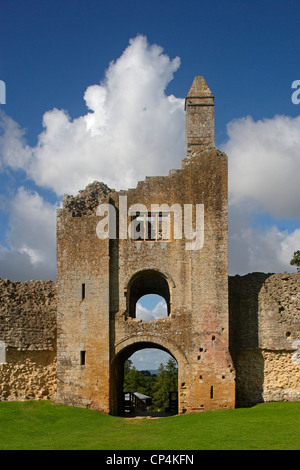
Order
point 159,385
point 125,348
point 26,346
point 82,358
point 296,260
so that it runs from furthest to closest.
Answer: point 159,385
point 296,260
point 26,346
point 125,348
point 82,358

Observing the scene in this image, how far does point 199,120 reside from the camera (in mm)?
21125

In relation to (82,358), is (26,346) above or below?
above

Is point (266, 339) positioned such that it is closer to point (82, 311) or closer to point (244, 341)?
point (244, 341)

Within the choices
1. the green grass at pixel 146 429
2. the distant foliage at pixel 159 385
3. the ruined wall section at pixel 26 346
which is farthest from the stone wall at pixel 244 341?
the distant foliage at pixel 159 385

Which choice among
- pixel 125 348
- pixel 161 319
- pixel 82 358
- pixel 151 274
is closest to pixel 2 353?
pixel 82 358

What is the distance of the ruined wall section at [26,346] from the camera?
62.5 feet

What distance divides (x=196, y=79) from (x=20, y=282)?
440 inches

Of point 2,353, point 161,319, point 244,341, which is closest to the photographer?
point 161,319

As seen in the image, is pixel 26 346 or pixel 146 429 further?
pixel 26 346

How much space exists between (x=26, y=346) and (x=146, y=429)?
6358 millimetres

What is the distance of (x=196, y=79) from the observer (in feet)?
71.5

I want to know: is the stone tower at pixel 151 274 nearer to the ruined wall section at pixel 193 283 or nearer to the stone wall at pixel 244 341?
the ruined wall section at pixel 193 283

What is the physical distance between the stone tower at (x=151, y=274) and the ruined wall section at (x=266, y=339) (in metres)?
1.57

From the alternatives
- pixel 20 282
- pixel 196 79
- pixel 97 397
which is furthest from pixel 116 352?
pixel 196 79
